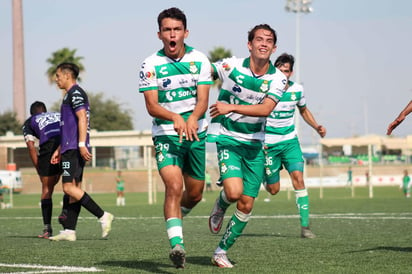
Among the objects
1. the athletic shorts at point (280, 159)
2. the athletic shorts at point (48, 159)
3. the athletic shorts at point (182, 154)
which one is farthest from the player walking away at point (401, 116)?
the athletic shorts at point (48, 159)

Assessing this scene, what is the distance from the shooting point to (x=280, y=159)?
12781 millimetres

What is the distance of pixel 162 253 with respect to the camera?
370 inches

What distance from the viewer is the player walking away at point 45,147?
12.8m

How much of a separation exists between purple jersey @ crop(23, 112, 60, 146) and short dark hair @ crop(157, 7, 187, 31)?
562cm

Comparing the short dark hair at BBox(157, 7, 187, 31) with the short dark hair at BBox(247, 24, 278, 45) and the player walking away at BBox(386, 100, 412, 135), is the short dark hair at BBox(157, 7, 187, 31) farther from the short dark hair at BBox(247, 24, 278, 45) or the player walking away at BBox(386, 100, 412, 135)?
the player walking away at BBox(386, 100, 412, 135)

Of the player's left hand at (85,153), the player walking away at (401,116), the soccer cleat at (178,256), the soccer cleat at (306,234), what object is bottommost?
the soccer cleat at (306,234)

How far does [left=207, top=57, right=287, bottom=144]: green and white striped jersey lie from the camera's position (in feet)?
27.9

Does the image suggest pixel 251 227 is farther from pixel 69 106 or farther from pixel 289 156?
pixel 69 106

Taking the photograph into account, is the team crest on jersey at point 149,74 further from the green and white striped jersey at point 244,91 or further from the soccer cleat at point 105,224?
the soccer cleat at point 105,224

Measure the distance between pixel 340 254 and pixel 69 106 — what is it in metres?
4.48

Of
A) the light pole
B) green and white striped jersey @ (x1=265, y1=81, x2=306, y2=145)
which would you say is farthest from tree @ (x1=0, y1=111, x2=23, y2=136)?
green and white striped jersey @ (x1=265, y1=81, x2=306, y2=145)

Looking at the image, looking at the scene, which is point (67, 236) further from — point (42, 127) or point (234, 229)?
point (234, 229)

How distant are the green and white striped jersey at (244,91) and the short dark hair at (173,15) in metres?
0.88

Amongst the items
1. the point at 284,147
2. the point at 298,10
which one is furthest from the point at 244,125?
the point at 298,10
